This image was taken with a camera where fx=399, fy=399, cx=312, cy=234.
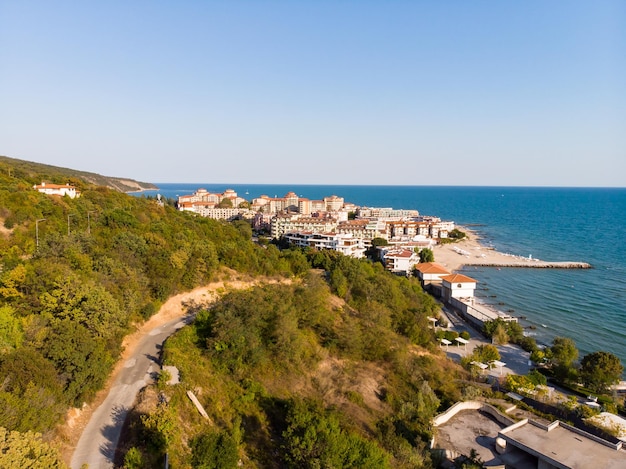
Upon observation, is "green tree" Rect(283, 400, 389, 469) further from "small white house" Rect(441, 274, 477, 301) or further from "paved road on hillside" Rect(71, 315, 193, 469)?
"small white house" Rect(441, 274, 477, 301)

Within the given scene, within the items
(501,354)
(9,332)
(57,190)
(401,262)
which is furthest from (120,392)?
(401,262)

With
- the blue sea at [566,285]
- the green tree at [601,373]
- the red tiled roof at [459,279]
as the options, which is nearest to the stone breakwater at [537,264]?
the blue sea at [566,285]

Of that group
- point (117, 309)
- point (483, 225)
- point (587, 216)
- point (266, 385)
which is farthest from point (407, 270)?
point (587, 216)

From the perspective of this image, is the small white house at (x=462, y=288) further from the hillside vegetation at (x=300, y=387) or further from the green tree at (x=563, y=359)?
the hillside vegetation at (x=300, y=387)

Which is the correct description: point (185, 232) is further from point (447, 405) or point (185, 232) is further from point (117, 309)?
point (447, 405)

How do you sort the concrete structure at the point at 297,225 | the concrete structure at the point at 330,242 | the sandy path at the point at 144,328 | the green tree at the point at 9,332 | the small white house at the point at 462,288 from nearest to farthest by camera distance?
the sandy path at the point at 144,328 → the green tree at the point at 9,332 → the small white house at the point at 462,288 → the concrete structure at the point at 330,242 → the concrete structure at the point at 297,225
